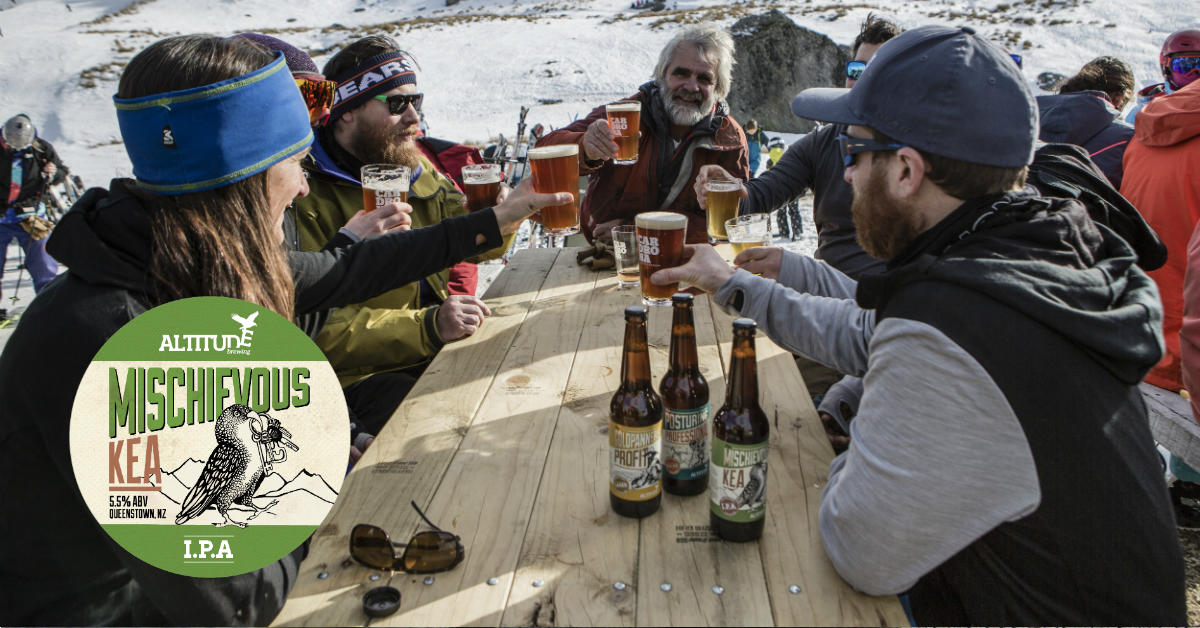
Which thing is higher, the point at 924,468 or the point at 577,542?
the point at 924,468

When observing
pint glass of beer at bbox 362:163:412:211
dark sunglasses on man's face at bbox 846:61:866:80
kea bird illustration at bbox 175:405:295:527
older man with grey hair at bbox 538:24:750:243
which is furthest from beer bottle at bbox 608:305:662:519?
dark sunglasses on man's face at bbox 846:61:866:80

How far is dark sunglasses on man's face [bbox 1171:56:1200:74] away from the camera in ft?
16.2

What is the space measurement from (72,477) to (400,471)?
669mm

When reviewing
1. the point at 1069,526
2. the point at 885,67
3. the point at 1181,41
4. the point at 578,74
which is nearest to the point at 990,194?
the point at 885,67

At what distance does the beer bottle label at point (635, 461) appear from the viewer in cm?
142

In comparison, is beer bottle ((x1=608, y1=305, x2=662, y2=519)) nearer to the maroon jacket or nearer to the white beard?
the maroon jacket

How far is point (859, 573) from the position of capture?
1264 millimetres

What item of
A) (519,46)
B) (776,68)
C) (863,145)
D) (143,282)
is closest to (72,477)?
(143,282)

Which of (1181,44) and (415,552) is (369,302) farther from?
(1181,44)

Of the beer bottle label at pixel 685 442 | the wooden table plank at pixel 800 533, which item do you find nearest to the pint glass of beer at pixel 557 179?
the wooden table plank at pixel 800 533

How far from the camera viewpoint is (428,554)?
1365 mm

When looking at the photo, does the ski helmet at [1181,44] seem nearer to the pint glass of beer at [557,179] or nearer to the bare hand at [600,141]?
the bare hand at [600,141]

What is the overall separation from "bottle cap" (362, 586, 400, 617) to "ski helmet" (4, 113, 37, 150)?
952 cm

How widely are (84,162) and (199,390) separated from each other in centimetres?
2578
